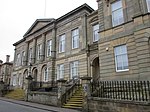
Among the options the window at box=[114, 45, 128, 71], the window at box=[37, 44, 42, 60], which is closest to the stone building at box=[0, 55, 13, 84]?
the window at box=[37, 44, 42, 60]

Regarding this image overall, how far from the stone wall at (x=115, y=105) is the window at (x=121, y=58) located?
4.17 m

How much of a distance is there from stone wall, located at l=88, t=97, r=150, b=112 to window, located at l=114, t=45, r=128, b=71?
4169 millimetres

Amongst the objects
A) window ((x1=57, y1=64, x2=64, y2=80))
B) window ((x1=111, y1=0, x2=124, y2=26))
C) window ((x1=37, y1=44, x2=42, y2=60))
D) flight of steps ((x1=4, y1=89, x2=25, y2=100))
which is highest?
window ((x1=111, y1=0, x2=124, y2=26))

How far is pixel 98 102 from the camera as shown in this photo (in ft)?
34.3

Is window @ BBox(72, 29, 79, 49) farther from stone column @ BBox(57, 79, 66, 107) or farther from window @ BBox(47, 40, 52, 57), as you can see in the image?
stone column @ BBox(57, 79, 66, 107)

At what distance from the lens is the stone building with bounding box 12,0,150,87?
12.4 meters

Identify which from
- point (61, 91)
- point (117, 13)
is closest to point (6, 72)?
point (61, 91)

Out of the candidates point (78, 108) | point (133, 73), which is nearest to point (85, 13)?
point (133, 73)

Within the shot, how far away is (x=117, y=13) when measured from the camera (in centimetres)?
1487

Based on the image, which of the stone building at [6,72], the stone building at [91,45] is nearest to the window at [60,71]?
the stone building at [91,45]

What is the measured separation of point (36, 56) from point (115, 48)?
58.9 feet

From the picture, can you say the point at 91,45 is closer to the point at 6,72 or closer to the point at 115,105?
the point at 115,105

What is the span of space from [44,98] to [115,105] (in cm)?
865

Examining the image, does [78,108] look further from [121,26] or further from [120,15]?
[120,15]
